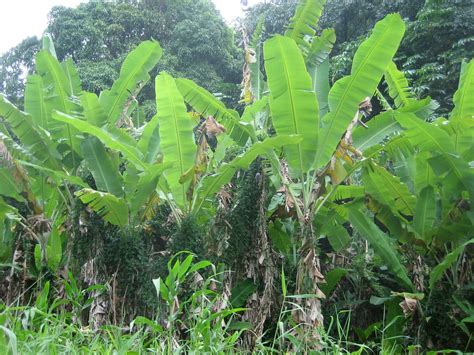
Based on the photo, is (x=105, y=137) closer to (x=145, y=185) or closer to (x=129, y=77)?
(x=145, y=185)

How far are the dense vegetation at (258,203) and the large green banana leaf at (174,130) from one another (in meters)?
0.01

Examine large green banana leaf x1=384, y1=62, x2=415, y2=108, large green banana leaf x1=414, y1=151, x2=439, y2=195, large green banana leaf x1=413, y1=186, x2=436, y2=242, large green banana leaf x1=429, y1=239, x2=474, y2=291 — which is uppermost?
large green banana leaf x1=384, y1=62, x2=415, y2=108

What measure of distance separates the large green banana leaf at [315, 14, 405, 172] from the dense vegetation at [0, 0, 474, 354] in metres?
0.01

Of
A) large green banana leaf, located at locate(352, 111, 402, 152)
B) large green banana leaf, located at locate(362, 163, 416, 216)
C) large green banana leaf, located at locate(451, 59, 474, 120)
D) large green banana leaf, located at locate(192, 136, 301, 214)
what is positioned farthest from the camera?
large green banana leaf, located at locate(352, 111, 402, 152)

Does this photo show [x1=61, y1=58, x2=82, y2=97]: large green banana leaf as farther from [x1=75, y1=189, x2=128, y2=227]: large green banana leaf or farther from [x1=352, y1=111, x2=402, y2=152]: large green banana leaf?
[x1=352, y1=111, x2=402, y2=152]: large green banana leaf

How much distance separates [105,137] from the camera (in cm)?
401

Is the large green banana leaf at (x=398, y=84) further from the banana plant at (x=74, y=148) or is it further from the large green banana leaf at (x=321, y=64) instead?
the banana plant at (x=74, y=148)

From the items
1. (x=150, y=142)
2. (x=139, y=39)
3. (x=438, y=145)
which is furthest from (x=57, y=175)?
(x=139, y=39)

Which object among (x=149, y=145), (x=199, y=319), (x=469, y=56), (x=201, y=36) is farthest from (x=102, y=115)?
(x=201, y=36)

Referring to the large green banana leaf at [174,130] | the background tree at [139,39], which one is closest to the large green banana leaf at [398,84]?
the large green banana leaf at [174,130]

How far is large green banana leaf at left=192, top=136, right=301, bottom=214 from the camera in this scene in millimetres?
3820

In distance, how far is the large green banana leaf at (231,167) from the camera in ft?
12.5

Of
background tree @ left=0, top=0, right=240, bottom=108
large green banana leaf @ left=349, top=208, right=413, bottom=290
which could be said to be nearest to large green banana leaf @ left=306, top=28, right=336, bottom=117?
large green banana leaf @ left=349, top=208, right=413, bottom=290

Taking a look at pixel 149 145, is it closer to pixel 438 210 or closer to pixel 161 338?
pixel 161 338
